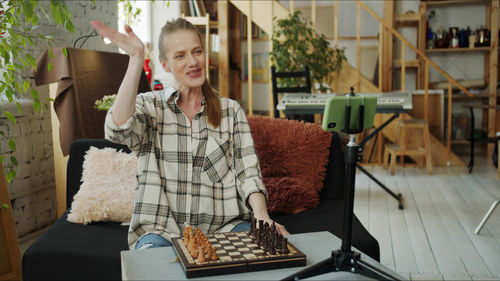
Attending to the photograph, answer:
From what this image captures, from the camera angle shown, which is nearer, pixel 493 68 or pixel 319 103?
pixel 319 103

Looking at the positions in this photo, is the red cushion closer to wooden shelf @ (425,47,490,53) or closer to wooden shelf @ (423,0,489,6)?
wooden shelf @ (425,47,490,53)

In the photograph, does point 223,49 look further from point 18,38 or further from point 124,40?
point 124,40

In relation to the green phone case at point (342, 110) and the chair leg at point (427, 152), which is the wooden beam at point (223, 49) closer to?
the chair leg at point (427, 152)

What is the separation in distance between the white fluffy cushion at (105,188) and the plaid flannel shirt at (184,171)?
33cm

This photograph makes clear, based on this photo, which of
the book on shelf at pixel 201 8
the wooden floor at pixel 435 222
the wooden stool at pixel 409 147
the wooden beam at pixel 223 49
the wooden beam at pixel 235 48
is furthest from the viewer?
the wooden beam at pixel 235 48

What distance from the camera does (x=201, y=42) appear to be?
5.81 ft

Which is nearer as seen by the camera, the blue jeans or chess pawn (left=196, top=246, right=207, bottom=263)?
chess pawn (left=196, top=246, right=207, bottom=263)

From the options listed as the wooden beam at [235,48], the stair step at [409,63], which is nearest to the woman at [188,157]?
the stair step at [409,63]

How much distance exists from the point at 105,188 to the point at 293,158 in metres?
0.79

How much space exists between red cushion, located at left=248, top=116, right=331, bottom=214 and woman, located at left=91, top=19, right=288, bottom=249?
0.39 meters

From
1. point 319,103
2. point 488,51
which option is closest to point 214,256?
point 319,103

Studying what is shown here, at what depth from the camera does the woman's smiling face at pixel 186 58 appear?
1.72 metres

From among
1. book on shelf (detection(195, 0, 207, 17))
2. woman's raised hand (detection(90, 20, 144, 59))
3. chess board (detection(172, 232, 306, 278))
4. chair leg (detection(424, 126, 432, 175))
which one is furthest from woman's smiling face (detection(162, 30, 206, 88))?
book on shelf (detection(195, 0, 207, 17))

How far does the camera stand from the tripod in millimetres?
1161
